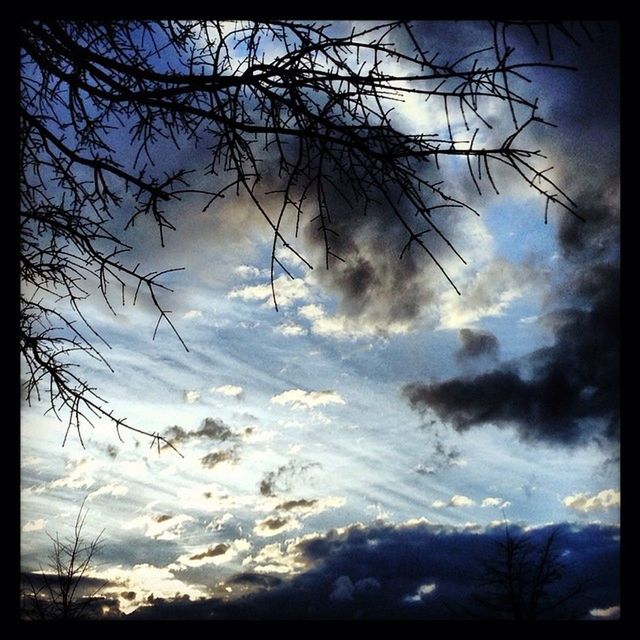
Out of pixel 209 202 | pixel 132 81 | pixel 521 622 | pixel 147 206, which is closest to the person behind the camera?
pixel 521 622

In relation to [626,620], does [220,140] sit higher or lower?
higher

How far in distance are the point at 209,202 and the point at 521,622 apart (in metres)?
2.49

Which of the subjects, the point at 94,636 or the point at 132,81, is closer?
the point at 94,636

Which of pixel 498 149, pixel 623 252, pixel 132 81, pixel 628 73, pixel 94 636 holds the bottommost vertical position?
pixel 94 636

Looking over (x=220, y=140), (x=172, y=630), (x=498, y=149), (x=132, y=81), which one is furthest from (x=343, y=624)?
(x=132, y=81)

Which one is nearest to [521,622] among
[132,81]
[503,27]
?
[503,27]

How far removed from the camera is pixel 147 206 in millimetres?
3738

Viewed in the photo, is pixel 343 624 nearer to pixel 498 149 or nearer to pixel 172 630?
pixel 172 630

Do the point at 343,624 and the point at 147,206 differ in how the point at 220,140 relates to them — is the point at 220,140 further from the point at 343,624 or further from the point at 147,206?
the point at 343,624

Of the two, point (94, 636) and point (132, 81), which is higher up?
point (132, 81)

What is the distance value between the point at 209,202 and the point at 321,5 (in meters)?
1.05

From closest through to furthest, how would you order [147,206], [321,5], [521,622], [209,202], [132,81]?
[321,5], [521,622], [209,202], [147,206], [132,81]

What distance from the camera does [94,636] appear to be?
296cm

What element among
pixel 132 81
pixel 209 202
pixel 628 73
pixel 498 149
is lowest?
pixel 209 202
